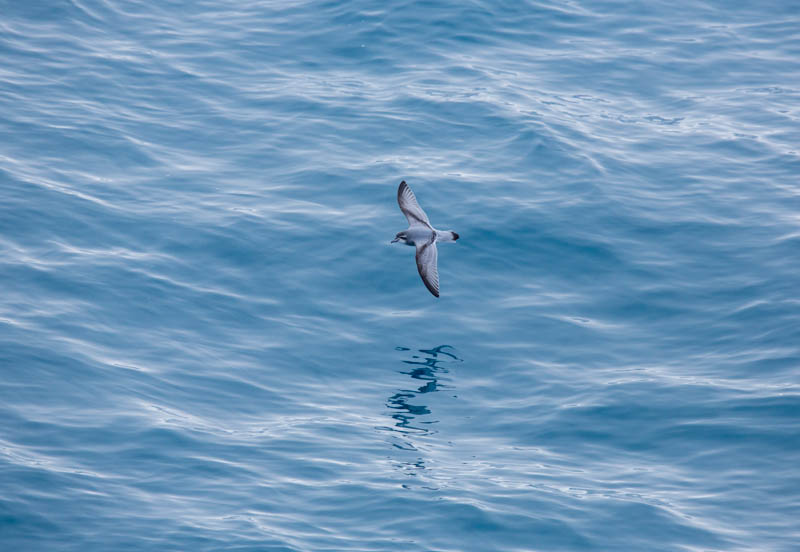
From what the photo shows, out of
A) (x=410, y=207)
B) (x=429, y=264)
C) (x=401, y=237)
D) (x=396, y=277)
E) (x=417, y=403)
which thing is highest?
(x=410, y=207)

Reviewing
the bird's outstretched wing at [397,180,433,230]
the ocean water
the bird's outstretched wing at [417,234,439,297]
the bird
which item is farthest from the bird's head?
the ocean water

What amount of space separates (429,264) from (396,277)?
3.91 feet

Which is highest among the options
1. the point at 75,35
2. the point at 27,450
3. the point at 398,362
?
the point at 75,35

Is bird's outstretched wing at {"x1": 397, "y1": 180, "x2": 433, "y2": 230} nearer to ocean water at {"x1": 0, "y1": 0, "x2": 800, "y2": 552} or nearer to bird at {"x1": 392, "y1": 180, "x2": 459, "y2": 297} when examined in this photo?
bird at {"x1": 392, "y1": 180, "x2": 459, "y2": 297}

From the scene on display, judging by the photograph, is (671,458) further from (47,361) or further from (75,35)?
(75,35)

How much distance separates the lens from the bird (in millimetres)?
17578

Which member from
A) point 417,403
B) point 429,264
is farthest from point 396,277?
point 417,403

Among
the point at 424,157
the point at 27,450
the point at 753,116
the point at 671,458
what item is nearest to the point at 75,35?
the point at 424,157

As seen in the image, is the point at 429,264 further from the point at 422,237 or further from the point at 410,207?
the point at 410,207

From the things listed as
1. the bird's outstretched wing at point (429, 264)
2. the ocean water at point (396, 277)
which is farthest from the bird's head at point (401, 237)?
the ocean water at point (396, 277)

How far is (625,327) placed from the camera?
1753 centimetres

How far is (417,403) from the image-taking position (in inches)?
625

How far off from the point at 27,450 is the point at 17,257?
16.5ft

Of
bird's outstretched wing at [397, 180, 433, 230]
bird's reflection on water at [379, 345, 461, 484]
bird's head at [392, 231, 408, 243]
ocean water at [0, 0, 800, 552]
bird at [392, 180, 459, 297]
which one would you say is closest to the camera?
ocean water at [0, 0, 800, 552]
